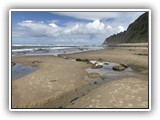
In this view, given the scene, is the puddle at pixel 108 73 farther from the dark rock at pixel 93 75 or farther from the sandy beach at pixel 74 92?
the sandy beach at pixel 74 92

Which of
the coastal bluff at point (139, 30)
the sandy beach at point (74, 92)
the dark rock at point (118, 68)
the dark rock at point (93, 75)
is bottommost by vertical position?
the sandy beach at point (74, 92)

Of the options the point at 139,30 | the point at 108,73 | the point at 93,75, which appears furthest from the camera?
the point at 108,73

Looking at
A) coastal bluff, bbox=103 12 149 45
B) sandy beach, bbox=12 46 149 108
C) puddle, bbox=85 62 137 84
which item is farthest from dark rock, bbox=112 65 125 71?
coastal bluff, bbox=103 12 149 45

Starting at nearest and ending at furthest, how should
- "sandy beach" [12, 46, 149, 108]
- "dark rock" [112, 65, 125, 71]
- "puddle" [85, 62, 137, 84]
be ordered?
"sandy beach" [12, 46, 149, 108]
"puddle" [85, 62, 137, 84]
"dark rock" [112, 65, 125, 71]

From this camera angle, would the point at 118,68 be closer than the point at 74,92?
No

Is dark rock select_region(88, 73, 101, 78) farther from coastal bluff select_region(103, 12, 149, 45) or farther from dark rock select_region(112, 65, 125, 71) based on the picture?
coastal bluff select_region(103, 12, 149, 45)

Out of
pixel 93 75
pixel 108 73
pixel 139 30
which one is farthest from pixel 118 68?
pixel 139 30

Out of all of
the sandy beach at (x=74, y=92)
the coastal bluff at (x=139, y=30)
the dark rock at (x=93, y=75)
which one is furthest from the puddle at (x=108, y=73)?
the coastal bluff at (x=139, y=30)

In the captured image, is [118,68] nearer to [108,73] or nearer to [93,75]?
[108,73]

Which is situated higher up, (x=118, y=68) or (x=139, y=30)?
(x=139, y=30)

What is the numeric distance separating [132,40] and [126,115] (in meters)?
2.11

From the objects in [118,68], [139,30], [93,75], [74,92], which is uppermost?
[139,30]

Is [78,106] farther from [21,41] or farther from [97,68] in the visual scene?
[97,68]
